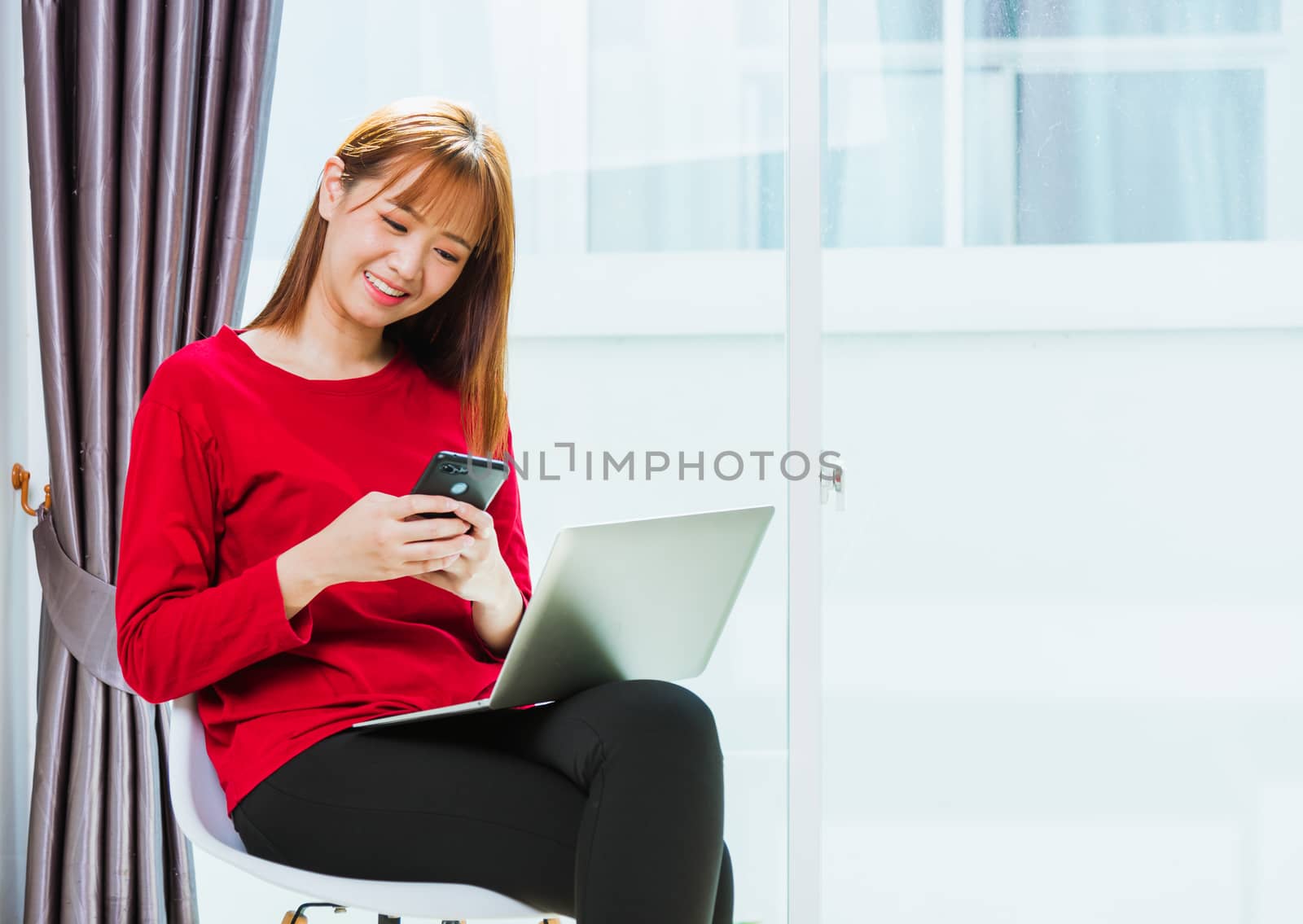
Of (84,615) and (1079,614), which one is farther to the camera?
(1079,614)

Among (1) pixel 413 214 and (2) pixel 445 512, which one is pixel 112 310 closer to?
(1) pixel 413 214

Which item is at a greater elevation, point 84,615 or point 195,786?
point 84,615

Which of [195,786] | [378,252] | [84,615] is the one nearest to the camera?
[195,786]

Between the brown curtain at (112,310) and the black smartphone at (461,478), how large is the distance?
32.4 inches

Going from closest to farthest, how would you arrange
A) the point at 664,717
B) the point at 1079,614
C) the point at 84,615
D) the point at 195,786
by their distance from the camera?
the point at 664,717
the point at 195,786
the point at 84,615
the point at 1079,614

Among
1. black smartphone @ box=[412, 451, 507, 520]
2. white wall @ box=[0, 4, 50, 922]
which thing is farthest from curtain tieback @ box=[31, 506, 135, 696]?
black smartphone @ box=[412, 451, 507, 520]

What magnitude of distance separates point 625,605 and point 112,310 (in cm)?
111

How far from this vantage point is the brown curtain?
1.71m

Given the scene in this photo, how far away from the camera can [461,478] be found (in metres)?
1.09

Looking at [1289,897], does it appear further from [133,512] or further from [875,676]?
[133,512]

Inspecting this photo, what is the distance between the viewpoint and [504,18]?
75.7 inches

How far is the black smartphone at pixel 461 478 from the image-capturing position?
42.1 inches

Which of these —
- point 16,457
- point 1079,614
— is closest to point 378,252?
point 16,457

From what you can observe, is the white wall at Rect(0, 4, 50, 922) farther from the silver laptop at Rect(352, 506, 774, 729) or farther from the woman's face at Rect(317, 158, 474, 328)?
the silver laptop at Rect(352, 506, 774, 729)
